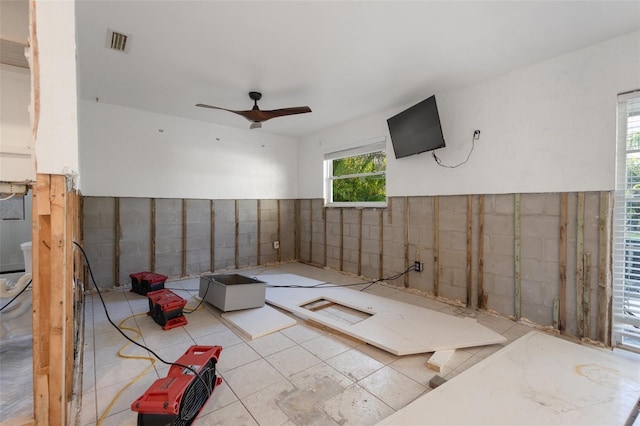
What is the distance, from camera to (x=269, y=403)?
5.85 ft

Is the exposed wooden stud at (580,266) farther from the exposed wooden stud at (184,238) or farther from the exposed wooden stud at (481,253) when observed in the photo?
the exposed wooden stud at (184,238)

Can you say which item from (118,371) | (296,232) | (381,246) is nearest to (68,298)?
(118,371)

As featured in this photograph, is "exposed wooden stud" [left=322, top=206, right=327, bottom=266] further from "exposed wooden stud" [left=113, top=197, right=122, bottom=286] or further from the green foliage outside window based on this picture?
"exposed wooden stud" [left=113, top=197, right=122, bottom=286]

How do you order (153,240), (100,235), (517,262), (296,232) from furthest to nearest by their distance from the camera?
(296,232) → (153,240) → (100,235) → (517,262)

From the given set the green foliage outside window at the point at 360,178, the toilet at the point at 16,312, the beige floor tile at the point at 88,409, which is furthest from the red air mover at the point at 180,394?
the green foliage outside window at the point at 360,178

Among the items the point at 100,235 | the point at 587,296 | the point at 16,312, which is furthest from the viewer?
the point at 100,235

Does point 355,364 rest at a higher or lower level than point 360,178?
lower

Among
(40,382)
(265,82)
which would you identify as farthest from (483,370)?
(265,82)

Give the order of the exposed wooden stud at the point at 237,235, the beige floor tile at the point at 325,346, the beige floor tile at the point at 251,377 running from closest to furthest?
the beige floor tile at the point at 251,377 < the beige floor tile at the point at 325,346 < the exposed wooden stud at the point at 237,235

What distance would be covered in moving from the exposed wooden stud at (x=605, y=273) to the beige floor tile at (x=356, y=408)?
7.33 feet

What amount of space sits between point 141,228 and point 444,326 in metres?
4.38

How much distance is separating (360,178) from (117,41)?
3652 mm

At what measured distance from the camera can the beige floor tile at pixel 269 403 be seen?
165cm

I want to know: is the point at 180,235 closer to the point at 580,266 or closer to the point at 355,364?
the point at 355,364
